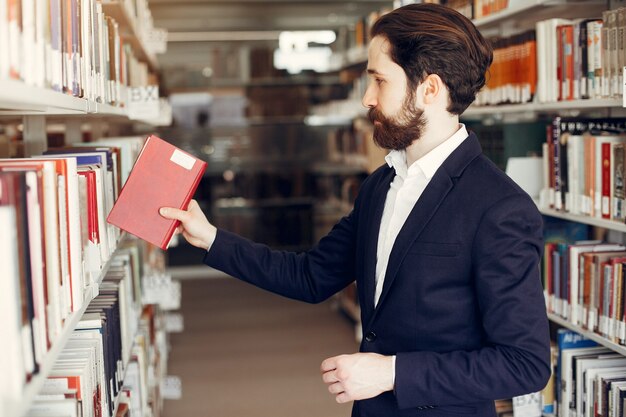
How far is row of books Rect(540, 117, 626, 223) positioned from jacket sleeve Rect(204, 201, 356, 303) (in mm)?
1007

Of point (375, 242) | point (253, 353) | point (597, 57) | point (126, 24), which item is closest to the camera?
point (375, 242)

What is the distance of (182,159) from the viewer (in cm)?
210

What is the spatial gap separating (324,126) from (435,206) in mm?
7254

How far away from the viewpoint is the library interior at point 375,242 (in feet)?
5.08

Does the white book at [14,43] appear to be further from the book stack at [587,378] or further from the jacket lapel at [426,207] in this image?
the book stack at [587,378]

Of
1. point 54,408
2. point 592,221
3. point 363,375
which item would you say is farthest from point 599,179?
point 54,408

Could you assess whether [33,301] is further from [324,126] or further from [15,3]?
[324,126]

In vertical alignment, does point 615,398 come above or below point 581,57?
below

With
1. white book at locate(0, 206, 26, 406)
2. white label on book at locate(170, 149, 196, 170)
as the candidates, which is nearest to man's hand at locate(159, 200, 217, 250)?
white label on book at locate(170, 149, 196, 170)

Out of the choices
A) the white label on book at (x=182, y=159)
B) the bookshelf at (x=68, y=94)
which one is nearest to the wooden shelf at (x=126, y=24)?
the bookshelf at (x=68, y=94)

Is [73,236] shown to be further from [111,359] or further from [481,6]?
[481,6]

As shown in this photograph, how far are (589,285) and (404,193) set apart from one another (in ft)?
3.93

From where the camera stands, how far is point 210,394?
15.4 ft

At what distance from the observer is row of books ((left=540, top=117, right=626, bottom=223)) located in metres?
2.72
